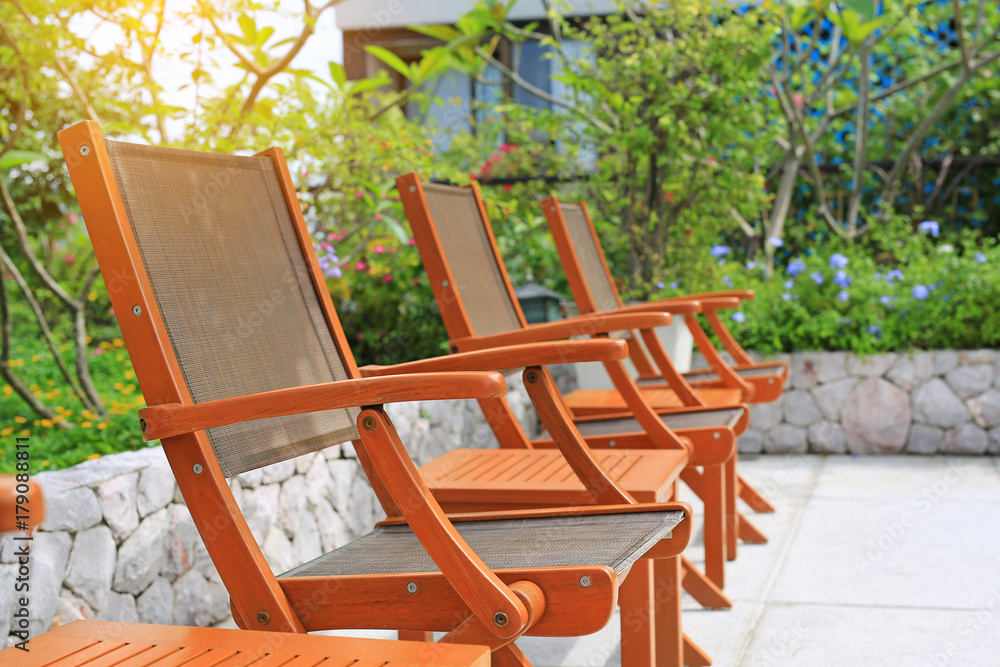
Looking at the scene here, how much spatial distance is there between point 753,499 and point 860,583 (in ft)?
2.67

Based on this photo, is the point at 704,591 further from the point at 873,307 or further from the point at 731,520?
the point at 873,307

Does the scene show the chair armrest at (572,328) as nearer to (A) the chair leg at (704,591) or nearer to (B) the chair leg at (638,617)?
(B) the chair leg at (638,617)

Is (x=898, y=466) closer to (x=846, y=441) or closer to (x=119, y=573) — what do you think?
(x=846, y=441)

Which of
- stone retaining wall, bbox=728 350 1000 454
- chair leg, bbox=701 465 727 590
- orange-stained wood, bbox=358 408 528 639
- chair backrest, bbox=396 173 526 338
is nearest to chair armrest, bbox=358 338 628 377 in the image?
orange-stained wood, bbox=358 408 528 639

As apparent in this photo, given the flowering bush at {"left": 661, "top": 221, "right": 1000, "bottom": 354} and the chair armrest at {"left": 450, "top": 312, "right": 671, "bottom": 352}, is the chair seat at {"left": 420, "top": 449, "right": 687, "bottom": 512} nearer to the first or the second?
the chair armrest at {"left": 450, "top": 312, "right": 671, "bottom": 352}

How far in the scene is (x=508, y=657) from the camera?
1.19m

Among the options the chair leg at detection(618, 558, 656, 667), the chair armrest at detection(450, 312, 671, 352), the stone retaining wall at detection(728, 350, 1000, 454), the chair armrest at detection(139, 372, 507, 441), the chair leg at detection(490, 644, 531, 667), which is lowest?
the stone retaining wall at detection(728, 350, 1000, 454)

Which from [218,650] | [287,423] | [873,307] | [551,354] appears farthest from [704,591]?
[873,307]


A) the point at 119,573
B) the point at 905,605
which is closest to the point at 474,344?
the point at 119,573

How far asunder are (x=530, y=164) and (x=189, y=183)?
13.4 feet

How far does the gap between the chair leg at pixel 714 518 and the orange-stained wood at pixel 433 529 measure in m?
1.38

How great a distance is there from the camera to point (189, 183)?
1496 millimetres

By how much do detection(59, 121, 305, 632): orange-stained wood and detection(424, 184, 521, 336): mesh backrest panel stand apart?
1.11m

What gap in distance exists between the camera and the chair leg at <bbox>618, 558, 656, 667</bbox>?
4.91 feet
